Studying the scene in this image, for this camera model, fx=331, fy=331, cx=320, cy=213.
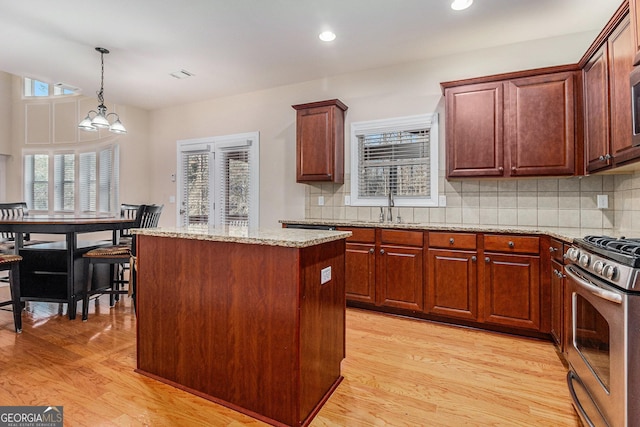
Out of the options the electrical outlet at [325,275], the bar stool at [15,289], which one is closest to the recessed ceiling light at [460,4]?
the electrical outlet at [325,275]

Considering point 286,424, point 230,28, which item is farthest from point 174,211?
point 286,424

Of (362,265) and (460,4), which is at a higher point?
(460,4)

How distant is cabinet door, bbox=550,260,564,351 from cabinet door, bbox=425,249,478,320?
21.4 inches

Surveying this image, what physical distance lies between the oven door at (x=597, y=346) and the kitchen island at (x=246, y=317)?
4.00 ft

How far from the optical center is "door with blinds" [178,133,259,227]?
4.73 m

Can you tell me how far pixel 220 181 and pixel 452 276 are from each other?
3.52 m

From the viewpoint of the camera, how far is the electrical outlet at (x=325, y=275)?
1.78 meters

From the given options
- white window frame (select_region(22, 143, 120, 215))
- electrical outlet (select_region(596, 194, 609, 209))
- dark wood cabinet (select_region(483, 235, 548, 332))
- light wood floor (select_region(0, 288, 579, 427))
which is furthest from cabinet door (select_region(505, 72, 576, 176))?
white window frame (select_region(22, 143, 120, 215))

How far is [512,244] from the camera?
2721 mm

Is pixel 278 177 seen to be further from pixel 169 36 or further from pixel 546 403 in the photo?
pixel 546 403

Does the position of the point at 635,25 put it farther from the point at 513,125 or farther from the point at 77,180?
the point at 77,180

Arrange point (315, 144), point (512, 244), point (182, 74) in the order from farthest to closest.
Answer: point (182, 74)
point (315, 144)
point (512, 244)

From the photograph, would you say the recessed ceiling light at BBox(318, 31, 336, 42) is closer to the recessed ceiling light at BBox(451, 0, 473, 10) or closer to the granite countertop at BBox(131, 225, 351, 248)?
the recessed ceiling light at BBox(451, 0, 473, 10)

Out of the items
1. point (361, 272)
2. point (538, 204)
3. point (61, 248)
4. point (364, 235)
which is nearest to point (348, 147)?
point (364, 235)
